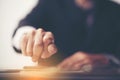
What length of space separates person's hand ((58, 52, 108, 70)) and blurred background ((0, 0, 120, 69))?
0.22 meters

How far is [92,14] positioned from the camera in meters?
1.29

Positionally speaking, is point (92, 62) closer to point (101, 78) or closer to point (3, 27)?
point (101, 78)

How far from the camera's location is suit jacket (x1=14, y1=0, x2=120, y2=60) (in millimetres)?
1259

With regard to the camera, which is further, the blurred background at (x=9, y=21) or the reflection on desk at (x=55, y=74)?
the blurred background at (x=9, y=21)

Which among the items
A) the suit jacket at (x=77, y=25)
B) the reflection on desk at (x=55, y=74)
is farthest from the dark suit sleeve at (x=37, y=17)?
the reflection on desk at (x=55, y=74)

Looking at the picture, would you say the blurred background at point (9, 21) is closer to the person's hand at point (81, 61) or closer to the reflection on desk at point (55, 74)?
the reflection on desk at point (55, 74)

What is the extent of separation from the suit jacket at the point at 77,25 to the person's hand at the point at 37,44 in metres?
0.03

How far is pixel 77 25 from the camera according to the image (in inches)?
50.7

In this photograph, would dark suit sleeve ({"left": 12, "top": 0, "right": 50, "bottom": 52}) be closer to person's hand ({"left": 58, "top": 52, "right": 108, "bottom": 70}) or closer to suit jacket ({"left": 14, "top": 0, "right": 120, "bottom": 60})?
suit jacket ({"left": 14, "top": 0, "right": 120, "bottom": 60})

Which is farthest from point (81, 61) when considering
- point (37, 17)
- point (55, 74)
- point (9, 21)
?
point (9, 21)

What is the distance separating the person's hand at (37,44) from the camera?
1.26m

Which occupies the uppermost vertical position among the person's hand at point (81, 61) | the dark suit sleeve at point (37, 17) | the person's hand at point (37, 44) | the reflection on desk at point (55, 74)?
the dark suit sleeve at point (37, 17)

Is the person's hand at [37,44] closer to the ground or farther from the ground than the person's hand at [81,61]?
farther from the ground

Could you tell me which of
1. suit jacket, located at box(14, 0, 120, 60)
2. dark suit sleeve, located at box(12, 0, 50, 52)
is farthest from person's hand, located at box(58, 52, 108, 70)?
dark suit sleeve, located at box(12, 0, 50, 52)
